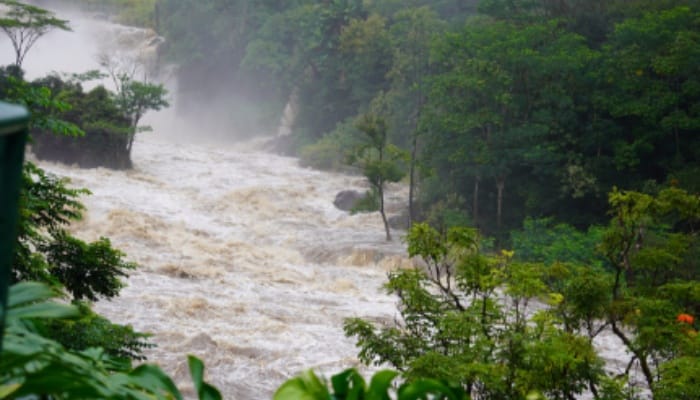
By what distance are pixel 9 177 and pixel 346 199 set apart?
24.0 metres

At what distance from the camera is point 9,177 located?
0.57m

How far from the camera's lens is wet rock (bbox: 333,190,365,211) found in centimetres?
2432

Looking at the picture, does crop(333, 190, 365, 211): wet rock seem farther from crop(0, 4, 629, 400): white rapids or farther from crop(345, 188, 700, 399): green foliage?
crop(345, 188, 700, 399): green foliage

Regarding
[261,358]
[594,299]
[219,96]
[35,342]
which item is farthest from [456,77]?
[219,96]

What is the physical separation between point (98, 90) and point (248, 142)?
49.3 ft

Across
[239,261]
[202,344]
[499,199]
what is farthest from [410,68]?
[202,344]

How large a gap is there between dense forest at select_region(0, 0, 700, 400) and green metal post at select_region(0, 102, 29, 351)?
8.0 inches

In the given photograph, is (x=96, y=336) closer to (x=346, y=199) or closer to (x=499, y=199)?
(x=499, y=199)

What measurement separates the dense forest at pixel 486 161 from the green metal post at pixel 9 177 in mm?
204

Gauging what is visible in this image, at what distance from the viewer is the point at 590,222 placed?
20266 millimetres

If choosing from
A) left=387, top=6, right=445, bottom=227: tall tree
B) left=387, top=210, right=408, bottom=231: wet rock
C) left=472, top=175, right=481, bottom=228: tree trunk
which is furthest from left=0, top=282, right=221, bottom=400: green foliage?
left=387, top=6, right=445, bottom=227: tall tree

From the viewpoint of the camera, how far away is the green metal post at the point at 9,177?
22.0 inches

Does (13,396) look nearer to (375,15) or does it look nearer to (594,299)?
(594,299)

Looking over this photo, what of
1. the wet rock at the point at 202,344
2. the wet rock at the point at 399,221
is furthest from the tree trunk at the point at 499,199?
the wet rock at the point at 202,344
